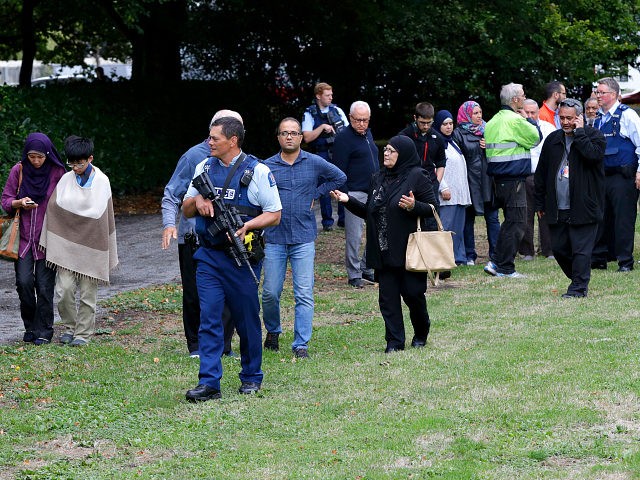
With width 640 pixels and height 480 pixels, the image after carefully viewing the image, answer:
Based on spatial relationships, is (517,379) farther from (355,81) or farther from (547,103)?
(355,81)

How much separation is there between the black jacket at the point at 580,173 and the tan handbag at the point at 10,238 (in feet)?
17.1

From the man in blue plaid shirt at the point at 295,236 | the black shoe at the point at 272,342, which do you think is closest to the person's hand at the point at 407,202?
the man in blue plaid shirt at the point at 295,236

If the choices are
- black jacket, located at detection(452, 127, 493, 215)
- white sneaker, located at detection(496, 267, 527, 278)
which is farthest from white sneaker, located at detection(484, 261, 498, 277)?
black jacket, located at detection(452, 127, 493, 215)

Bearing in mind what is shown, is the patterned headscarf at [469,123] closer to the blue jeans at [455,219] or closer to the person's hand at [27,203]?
the blue jeans at [455,219]

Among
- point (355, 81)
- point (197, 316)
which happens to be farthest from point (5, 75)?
point (197, 316)

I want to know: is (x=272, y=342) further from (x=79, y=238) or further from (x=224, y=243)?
(x=224, y=243)

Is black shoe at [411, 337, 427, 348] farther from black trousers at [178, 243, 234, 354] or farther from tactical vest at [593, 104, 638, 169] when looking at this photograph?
tactical vest at [593, 104, 638, 169]

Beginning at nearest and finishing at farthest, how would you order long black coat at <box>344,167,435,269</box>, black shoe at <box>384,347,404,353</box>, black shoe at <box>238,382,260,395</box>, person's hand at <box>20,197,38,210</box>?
1. black shoe at <box>238,382,260,395</box>
2. long black coat at <box>344,167,435,269</box>
3. black shoe at <box>384,347,404,353</box>
4. person's hand at <box>20,197,38,210</box>

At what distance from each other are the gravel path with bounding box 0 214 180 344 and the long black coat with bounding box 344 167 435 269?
3.70 metres

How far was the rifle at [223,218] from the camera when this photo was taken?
7539 mm

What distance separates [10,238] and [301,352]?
2.90 m

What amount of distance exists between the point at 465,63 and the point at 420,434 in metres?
20.7

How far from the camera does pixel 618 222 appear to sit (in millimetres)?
13641

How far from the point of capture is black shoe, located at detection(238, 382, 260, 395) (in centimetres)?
797
